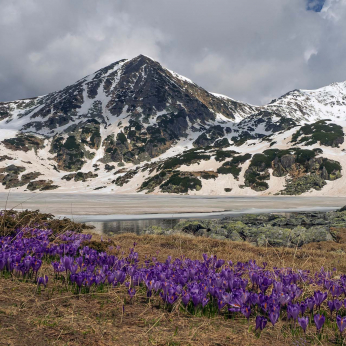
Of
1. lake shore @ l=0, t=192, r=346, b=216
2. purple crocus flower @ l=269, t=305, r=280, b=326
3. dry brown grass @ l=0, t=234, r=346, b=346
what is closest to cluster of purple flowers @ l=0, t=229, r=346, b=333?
purple crocus flower @ l=269, t=305, r=280, b=326

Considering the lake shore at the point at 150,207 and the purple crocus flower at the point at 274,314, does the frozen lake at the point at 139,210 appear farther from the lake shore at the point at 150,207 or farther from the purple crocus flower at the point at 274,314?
the purple crocus flower at the point at 274,314

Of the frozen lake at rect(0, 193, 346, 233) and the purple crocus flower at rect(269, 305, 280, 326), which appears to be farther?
the frozen lake at rect(0, 193, 346, 233)

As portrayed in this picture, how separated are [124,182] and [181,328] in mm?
135637

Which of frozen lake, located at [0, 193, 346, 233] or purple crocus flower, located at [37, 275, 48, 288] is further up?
purple crocus flower, located at [37, 275, 48, 288]

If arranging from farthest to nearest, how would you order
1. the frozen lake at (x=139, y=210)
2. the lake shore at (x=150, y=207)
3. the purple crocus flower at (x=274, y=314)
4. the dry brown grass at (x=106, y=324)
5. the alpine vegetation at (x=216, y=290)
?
the lake shore at (x=150, y=207), the frozen lake at (x=139, y=210), the alpine vegetation at (x=216, y=290), the purple crocus flower at (x=274, y=314), the dry brown grass at (x=106, y=324)

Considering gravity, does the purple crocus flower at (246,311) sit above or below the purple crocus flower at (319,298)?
below

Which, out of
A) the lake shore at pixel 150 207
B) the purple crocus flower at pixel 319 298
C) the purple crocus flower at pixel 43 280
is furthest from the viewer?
the lake shore at pixel 150 207

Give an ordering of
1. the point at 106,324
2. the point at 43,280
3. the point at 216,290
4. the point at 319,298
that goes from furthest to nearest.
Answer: the point at 43,280 < the point at 216,290 < the point at 319,298 < the point at 106,324

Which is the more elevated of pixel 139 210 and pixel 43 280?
pixel 43 280

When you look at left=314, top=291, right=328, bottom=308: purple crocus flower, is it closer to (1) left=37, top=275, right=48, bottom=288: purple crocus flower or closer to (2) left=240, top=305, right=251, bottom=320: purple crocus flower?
(2) left=240, top=305, right=251, bottom=320: purple crocus flower

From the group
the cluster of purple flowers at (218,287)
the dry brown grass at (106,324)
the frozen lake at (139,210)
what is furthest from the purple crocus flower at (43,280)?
the frozen lake at (139,210)

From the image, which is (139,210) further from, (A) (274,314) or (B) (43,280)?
(A) (274,314)

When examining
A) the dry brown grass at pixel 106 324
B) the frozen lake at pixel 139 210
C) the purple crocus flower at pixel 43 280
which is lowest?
the frozen lake at pixel 139 210

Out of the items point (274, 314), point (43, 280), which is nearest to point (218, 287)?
point (274, 314)
